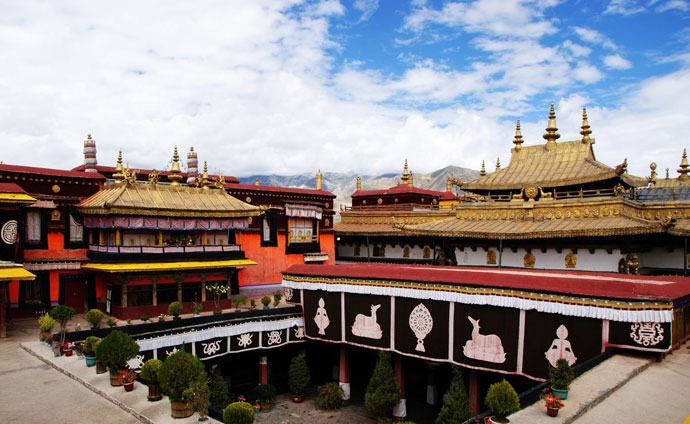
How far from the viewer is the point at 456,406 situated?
1616cm

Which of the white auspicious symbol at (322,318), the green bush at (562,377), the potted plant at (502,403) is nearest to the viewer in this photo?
the potted plant at (502,403)

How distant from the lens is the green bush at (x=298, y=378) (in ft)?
72.2

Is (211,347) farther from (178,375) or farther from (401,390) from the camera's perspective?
(178,375)

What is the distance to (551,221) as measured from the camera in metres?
23.1

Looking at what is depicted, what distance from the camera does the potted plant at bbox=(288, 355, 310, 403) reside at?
22.0 metres

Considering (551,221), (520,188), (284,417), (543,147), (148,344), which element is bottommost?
(284,417)

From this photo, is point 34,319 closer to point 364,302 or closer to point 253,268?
point 253,268

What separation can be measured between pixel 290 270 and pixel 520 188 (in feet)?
43.8

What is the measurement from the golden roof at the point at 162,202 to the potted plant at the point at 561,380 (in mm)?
18557

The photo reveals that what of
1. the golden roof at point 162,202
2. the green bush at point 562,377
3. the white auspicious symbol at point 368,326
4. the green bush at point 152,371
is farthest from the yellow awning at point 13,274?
the green bush at point 562,377

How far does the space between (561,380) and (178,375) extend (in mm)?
8532

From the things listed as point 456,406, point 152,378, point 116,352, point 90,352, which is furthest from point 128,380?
point 456,406

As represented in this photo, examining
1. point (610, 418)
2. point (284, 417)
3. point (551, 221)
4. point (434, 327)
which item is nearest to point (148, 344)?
point (284, 417)

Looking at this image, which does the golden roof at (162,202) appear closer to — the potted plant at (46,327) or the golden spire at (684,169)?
the potted plant at (46,327)
